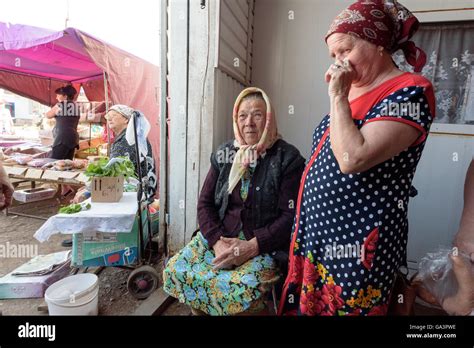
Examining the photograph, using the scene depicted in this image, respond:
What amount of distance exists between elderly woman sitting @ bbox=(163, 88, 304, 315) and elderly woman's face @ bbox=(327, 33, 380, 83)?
832 millimetres

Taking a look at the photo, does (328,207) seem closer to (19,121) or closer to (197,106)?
(197,106)

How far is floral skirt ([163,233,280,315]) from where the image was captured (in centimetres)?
168

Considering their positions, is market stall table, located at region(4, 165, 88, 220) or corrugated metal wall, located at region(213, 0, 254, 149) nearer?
corrugated metal wall, located at region(213, 0, 254, 149)

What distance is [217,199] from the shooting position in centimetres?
211

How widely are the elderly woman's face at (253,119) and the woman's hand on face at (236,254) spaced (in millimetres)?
711

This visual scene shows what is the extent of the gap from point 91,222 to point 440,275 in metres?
2.24

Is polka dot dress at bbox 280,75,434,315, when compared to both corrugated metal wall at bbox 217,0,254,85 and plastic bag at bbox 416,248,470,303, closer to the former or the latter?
plastic bag at bbox 416,248,470,303

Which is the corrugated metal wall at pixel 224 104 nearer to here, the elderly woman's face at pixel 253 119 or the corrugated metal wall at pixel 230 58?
the corrugated metal wall at pixel 230 58

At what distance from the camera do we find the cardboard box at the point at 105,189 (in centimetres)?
235

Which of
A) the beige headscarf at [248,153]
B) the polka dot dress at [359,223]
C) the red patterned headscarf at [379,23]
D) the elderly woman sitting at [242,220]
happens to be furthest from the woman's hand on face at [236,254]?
the red patterned headscarf at [379,23]

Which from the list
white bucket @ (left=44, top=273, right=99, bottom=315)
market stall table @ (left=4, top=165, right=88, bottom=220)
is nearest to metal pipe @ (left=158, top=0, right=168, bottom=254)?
white bucket @ (left=44, top=273, right=99, bottom=315)

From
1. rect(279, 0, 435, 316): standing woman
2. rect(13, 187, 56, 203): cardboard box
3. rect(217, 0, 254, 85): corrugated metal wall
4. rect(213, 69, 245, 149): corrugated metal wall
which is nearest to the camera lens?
rect(279, 0, 435, 316): standing woman

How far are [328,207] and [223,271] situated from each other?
2.82 feet

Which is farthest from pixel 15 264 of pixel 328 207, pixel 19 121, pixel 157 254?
pixel 19 121
